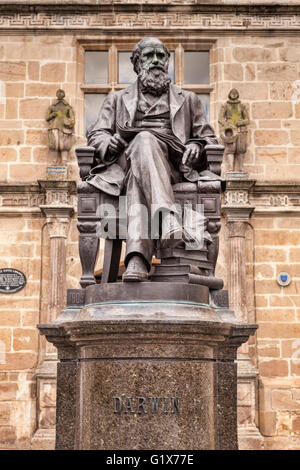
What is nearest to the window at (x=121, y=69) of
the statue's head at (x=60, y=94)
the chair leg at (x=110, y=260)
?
the statue's head at (x=60, y=94)

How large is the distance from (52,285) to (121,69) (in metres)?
3.92

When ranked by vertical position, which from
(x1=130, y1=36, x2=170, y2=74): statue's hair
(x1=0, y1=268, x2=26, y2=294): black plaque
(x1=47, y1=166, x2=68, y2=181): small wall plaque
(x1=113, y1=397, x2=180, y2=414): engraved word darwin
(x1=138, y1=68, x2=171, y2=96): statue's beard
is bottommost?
(x1=113, y1=397, x2=180, y2=414): engraved word darwin

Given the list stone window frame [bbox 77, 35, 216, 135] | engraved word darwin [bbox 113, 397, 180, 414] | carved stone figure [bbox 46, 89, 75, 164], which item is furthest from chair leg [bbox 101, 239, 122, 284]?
stone window frame [bbox 77, 35, 216, 135]

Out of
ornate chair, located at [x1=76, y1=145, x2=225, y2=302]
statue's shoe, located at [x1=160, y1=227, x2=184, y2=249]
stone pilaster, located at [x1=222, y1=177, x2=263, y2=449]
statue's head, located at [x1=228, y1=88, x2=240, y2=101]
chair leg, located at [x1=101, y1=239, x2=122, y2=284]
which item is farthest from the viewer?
statue's head, located at [x1=228, y1=88, x2=240, y2=101]

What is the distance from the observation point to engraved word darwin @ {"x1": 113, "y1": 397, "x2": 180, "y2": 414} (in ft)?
13.3

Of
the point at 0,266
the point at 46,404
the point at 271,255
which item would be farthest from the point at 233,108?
the point at 46,404

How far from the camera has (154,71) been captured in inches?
205

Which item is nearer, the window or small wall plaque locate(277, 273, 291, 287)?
small wall plaque locate(277, 273, 291, 287)

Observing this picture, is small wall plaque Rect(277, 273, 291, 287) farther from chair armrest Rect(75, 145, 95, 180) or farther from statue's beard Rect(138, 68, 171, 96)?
chair armrest Rect(75, 145, 95, 180)

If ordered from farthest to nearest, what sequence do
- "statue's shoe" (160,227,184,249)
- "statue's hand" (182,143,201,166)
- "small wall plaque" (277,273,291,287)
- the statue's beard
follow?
"small wall plaque" (277,273,291,287) → the statue's beard → "statue's hand" (182,143,201,166) → "statue's shoe" (160,227,184,249)

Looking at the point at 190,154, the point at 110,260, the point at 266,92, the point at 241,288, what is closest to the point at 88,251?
the point at 110,260

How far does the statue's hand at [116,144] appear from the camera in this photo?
16.7 feet

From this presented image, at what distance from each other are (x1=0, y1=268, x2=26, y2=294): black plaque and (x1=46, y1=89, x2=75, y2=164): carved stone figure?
1928mm

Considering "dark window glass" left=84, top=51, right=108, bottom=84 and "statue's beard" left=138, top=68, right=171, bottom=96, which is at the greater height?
"dark window glass" left=84, top=51, right=108, bottom=84
